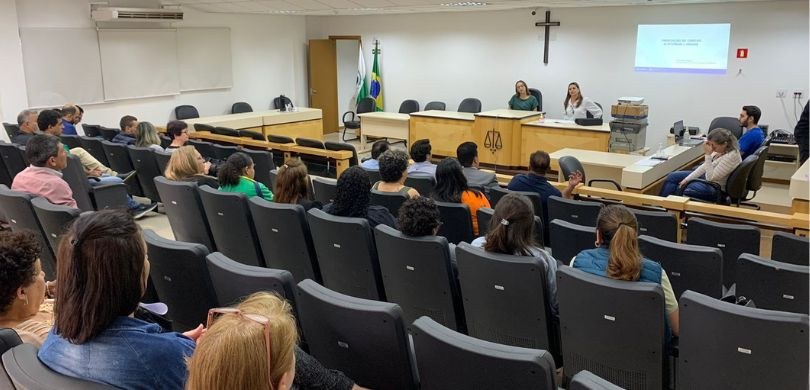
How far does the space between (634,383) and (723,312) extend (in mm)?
594

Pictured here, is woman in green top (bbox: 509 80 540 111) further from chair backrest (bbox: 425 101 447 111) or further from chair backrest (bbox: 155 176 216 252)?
chair backrest (bbox: 155 176 216 252)

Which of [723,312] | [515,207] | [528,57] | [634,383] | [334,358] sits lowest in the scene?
[634,383]

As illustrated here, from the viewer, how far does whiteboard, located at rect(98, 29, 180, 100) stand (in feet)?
33.1

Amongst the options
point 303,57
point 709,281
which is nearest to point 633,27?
point 303,57

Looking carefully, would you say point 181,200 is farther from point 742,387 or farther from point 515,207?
point 742,387

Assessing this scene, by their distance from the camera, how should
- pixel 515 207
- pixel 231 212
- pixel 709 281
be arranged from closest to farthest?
1. pixel 515 207
2. pixel 709 281
3. pixel 231 212

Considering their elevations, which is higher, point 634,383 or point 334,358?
point 334,358

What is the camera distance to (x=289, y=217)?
3.58 meters

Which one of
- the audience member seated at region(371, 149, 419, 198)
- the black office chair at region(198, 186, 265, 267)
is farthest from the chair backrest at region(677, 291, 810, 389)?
the black office chair at region(198, 186, 265, 267)

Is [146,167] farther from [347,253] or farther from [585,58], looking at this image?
[585,58]

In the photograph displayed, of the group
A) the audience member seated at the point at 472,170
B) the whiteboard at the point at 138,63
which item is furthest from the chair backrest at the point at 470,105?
the audience member seated at the point at 472,170

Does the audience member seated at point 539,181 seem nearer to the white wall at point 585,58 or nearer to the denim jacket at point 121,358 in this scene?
the denim jacket at point 121,358

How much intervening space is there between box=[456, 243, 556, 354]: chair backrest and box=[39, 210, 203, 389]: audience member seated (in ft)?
4.87

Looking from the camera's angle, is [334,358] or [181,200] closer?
[334,358]
